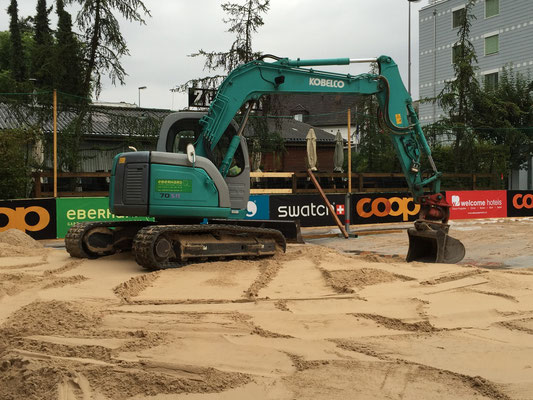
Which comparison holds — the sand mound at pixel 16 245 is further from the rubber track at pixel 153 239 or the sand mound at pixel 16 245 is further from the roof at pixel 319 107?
the roof at pixel 319 107

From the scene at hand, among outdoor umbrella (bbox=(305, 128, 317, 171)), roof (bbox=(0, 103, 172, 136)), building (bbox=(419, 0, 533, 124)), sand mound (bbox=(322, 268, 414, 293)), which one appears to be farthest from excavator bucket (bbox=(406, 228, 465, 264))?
building (bbox=(419, 0, 533, 124))

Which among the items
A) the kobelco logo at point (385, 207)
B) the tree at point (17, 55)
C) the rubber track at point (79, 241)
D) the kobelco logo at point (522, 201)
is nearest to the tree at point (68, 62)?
the rubber track at point (79, 241)

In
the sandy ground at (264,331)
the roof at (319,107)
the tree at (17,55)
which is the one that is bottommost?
the sandy ground at (264,331)

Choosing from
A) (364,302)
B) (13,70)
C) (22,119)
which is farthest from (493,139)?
(13,70)

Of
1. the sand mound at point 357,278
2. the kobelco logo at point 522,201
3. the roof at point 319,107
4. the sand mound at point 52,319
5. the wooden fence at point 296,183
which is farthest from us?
the roof at point 319,107

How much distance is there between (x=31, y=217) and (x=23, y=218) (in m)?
0.18

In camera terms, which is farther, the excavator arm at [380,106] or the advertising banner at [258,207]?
the advertising banner at [258,207]

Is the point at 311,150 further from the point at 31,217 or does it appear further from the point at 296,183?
the point at 31,217

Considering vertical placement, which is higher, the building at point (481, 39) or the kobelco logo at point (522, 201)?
the building at point (481, 39)

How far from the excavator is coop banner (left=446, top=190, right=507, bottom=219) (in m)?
9.21

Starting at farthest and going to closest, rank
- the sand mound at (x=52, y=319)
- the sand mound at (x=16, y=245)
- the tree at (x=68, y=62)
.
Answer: the tree at (x=68, y=62) < the sand mound at (x=16, y=245) < the sand mound at (x=52, y=319)

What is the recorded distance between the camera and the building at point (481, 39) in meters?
32.8

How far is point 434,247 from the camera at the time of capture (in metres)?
10.2

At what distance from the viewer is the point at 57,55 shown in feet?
54.1
